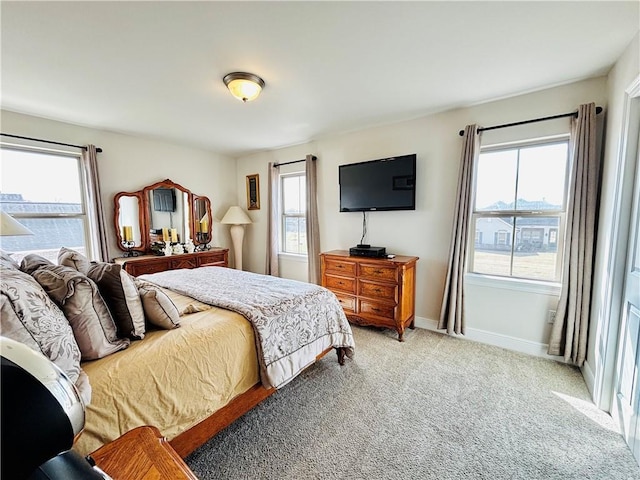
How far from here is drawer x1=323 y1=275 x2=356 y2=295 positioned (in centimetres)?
317

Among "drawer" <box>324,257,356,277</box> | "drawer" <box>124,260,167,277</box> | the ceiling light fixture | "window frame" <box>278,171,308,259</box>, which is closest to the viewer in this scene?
the ceiling light fixture

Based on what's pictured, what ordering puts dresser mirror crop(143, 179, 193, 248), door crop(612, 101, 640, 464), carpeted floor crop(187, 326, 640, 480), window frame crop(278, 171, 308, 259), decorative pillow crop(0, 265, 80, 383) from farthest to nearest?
window frame crop(278, 171, 308, 259) → dresser mirror crop(143, 179, 193, 248) → door crop(612, 101, 640, 464) → carpeted floor crop(187, 326, 640, 480) → decorative pillow crop(0, 265, 80, 383)

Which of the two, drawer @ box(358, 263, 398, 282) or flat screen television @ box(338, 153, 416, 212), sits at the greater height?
flat screen television @ box(338, 153, 416, 212)

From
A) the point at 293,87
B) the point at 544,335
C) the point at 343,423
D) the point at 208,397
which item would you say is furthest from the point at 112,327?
the point at 544,335

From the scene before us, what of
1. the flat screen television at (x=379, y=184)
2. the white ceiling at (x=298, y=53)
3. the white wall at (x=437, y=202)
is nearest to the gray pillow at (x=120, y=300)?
the white ceiling at (x=298, y=53)

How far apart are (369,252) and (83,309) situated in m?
2.50

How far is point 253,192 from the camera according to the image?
4770 millimetres

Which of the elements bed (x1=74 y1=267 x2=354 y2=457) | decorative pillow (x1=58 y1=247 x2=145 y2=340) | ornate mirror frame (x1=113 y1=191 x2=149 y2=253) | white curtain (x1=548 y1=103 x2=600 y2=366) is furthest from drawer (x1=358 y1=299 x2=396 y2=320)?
ornate mirror frame (x1=113 y1=191 x2=149 y2=253)

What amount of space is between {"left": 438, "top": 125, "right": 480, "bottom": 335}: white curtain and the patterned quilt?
1225mm

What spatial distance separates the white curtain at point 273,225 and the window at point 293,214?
164 millimetres

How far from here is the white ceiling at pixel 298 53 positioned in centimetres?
151

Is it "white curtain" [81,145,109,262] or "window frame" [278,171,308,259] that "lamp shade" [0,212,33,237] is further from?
"window frame" [278,171,308,259]

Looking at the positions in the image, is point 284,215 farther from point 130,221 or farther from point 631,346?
point 631,346

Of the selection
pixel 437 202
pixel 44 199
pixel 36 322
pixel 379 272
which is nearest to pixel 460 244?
pixel 437 202
